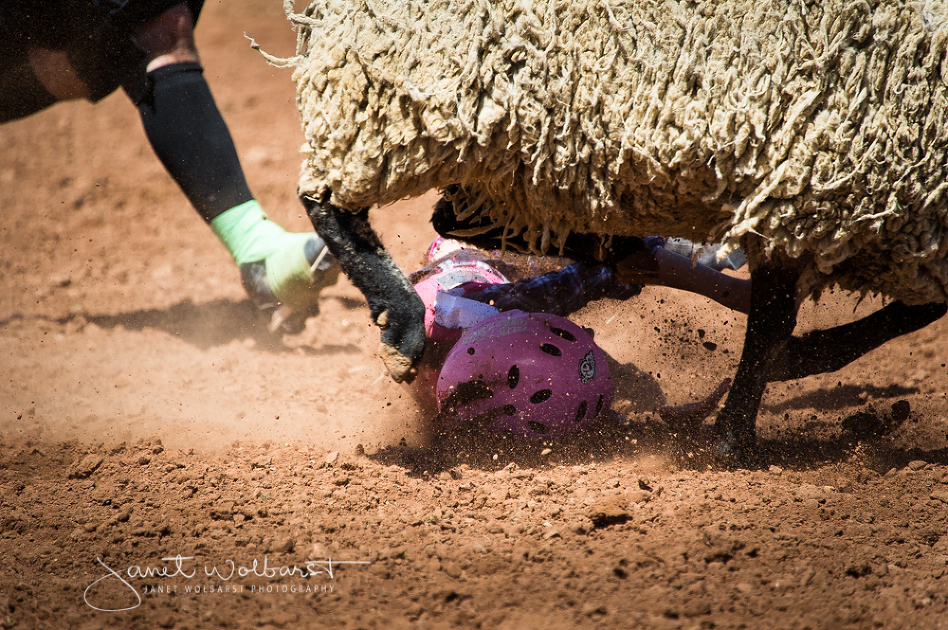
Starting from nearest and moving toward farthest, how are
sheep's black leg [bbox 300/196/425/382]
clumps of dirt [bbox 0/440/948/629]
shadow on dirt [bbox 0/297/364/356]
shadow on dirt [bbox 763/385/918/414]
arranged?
1. clumps of dirt [bbox 0/440/948/629]
2. sheep's black leg [bbox 300/196/425/382]
3. shadow on dirt [bbox 763/385/918/414]
4. shadow on dirt [bbox 0/297/364/356]

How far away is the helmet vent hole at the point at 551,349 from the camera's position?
2.63 metres

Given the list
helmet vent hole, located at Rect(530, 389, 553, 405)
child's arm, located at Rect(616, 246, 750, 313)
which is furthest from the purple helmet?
Result: child's arm, located at Rect(616, 246, 750, 313)

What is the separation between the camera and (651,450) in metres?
2.78

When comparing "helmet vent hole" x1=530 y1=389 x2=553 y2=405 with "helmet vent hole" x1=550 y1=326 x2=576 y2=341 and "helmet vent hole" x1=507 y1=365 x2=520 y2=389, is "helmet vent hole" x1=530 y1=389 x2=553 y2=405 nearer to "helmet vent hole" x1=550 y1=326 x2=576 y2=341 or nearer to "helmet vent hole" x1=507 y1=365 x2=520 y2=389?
"helmet vent hole" x1=507 y1=365 x2=520 y2=389

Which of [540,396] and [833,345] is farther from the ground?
[833,345]

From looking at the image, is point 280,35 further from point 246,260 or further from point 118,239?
point 246,260

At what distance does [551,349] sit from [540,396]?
20cm

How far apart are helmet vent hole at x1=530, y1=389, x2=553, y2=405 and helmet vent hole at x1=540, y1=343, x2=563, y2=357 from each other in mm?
153

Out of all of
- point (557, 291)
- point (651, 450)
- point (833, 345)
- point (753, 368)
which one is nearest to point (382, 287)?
point (557, 291)

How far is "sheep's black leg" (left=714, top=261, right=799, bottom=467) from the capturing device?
8.54 feet

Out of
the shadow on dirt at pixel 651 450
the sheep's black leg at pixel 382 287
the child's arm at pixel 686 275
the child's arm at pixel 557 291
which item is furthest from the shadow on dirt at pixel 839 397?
the sheep's black leg at pixel 382 287

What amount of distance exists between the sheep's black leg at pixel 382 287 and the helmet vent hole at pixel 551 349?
54 centimetres

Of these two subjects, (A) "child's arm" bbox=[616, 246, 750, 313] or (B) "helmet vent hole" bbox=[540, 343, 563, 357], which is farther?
(A) "child's arm" bbox=[616, 246, 750, 313]

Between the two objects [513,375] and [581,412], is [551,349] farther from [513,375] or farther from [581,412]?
[581,412]
